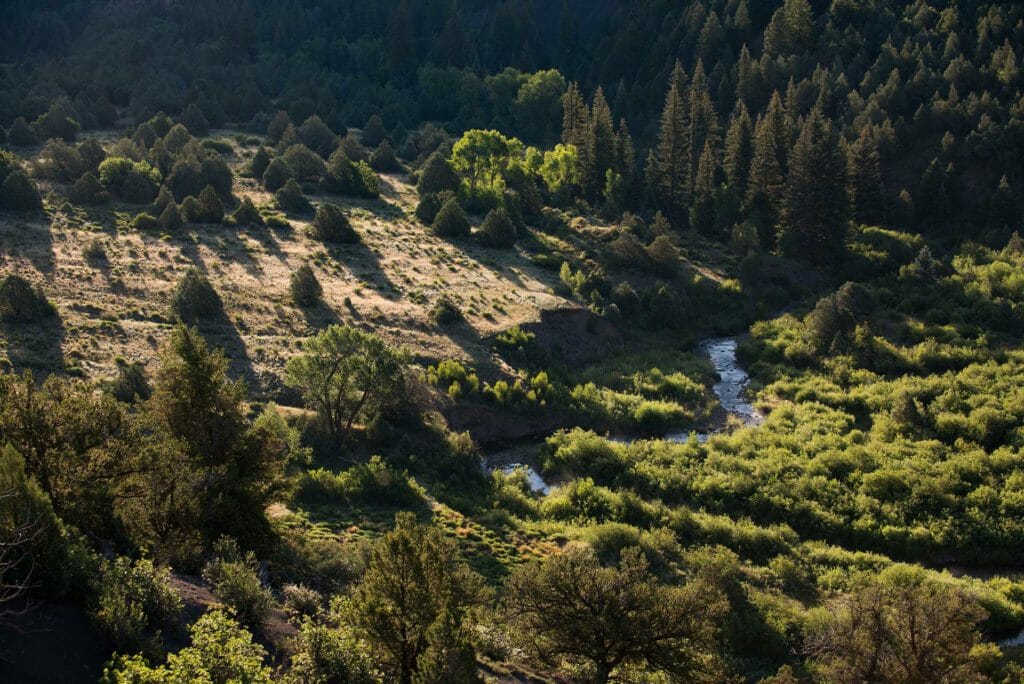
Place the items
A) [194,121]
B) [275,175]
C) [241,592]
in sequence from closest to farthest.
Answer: [241,592]
[275,175]
[194,121]

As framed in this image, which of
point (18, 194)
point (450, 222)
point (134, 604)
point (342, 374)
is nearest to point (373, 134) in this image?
point (450, 222)

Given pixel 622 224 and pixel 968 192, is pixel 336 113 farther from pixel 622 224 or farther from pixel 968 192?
pixel 968 192

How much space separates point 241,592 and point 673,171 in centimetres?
7433

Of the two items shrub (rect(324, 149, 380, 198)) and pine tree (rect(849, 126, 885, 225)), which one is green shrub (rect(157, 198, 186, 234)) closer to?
shrub (rect(324, 149, 380, 198))

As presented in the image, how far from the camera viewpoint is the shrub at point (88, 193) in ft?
253

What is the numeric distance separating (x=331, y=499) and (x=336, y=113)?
3444 inches

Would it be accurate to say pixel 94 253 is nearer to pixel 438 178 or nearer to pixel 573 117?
pixel 438 178

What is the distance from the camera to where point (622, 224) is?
3359 inches

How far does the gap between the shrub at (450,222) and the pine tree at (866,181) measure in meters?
35.3

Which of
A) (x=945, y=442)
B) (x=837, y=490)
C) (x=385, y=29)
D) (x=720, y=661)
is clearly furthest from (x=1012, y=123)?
(x=385, y=29)

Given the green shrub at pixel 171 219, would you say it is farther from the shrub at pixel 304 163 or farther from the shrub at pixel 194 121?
the shrub at pixel 194 121

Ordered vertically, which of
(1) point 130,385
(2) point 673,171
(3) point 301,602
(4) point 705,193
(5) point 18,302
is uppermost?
(3) point 301,602

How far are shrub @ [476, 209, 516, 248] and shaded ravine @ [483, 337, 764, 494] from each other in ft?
68.1

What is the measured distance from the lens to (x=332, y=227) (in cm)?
7581
